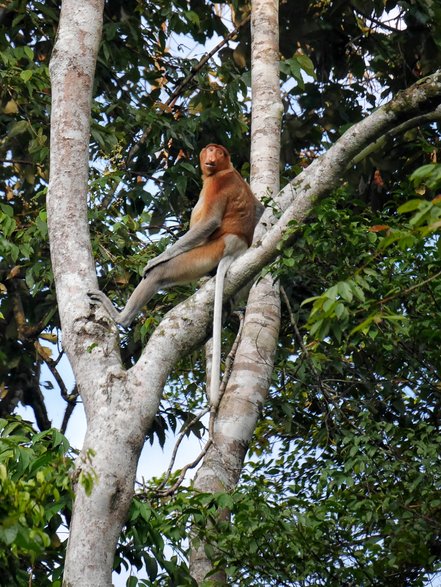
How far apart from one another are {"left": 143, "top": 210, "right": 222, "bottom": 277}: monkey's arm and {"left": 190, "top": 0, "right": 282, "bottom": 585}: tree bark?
25 cm

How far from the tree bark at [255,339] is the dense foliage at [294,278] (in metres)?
0.13

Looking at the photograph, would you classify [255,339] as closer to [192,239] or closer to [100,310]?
[192,239]

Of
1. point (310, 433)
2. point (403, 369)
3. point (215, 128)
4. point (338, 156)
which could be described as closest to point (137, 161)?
point (215, 128)

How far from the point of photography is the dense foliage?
3.28 meters

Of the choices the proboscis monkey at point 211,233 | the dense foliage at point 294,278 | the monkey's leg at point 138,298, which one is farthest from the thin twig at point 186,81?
the monkey's leg at point 138,298

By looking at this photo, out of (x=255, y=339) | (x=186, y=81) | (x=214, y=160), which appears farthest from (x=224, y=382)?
(x=186, y=81)

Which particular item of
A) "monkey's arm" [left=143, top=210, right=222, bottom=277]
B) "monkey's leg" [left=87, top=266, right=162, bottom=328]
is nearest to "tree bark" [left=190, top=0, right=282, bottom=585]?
"monkey's arm" [left=143, top=210, right=222, bottom=277]

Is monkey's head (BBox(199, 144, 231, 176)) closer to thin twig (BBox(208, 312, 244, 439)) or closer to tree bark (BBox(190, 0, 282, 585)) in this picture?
tree bark (BBox(190, 0, 282, 585))

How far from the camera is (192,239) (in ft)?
16.1

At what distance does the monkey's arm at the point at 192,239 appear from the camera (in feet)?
15.5

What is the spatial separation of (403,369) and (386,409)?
2.16 feet

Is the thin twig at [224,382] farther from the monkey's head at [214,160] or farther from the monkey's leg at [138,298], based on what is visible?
the monkey's head at [214,160]

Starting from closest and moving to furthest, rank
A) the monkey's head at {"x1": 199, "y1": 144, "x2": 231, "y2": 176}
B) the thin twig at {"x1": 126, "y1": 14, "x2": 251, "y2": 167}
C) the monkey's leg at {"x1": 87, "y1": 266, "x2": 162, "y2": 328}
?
the monkey's leg at {"x1": 87, "y1": 266, "x2": 162, "y2": 328} < the monkey's head at {"x1": 199, "y1": 144, "x2": 231, "y2": 176} < the thin twig at {"x1": 126, "y1": 14, "x2": 251, "y2": 167}

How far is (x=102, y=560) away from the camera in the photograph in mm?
2777
